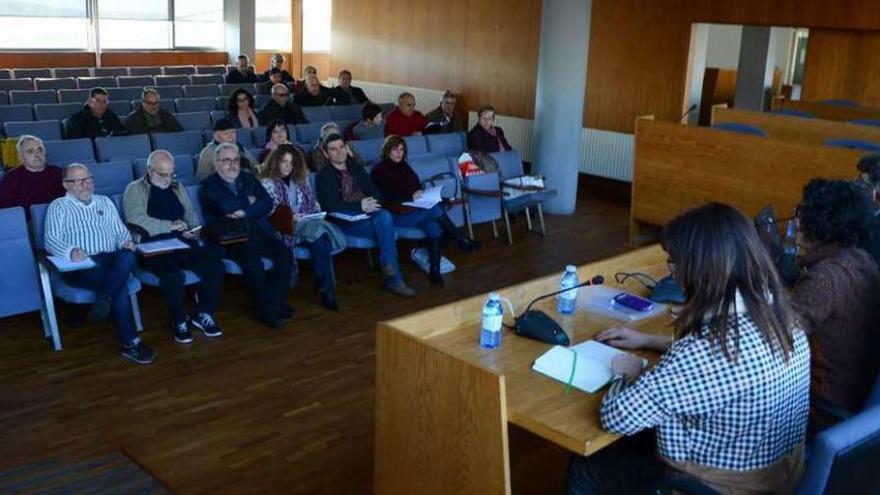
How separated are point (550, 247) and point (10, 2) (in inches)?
428

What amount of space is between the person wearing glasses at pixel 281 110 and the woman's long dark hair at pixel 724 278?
26.2ft

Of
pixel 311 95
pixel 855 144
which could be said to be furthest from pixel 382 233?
pixel 311 95

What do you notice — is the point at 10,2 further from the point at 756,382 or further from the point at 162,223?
the point at 756,382

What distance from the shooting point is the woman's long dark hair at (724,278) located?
2.52 m

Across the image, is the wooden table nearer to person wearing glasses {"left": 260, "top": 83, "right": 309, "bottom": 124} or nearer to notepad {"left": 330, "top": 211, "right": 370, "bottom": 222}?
notepad {"left": 330, "top": 211, "right": 370, "bottom": 222}

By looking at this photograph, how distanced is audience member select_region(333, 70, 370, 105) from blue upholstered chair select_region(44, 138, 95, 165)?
463cm

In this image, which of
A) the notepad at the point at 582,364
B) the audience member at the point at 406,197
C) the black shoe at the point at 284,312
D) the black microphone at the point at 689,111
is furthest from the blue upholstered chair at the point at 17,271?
the black microphone at the point at 689,111

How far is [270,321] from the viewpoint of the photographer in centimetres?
604

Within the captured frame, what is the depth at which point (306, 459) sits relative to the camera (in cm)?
430

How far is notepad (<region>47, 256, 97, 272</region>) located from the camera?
5.25m

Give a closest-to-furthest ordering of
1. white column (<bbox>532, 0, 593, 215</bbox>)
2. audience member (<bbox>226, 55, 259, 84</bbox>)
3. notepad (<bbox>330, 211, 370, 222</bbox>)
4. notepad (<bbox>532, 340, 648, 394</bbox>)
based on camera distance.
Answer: notepad (<bbox>532, 340, 648, 394</bbox>) < notepad (<bbox>330, 211, 370, 222</bbox>) < white column (<bbox>532, 0, 593, 215</bbox>) < audience member (<bbox>226, 55, 259, 84</bbox>)

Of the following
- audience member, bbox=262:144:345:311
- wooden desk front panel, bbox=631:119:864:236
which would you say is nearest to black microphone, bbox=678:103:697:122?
wooden desk front panel, bbox=631:119:864:236

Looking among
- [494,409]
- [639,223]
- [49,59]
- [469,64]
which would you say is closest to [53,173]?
[494,409]

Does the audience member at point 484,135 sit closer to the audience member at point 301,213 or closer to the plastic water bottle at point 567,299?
the audience member at point 301,213
